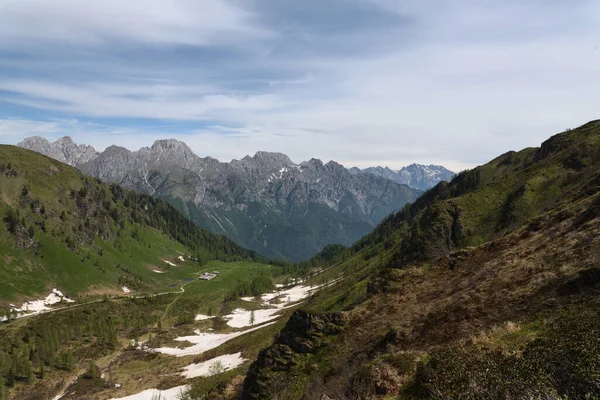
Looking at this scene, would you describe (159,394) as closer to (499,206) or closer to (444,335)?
(444,335)

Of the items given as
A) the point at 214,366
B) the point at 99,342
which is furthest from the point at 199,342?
the point at 214,366

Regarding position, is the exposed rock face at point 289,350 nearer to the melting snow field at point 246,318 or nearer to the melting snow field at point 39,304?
the melting snow field at point 246,318

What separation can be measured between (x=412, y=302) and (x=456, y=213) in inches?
2459

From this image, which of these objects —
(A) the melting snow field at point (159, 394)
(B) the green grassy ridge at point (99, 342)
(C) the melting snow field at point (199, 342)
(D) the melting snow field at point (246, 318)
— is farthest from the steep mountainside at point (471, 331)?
(D) the melting snow field at point (246, 318)

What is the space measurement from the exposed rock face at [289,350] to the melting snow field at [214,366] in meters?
46.6

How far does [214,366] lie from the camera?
94875mm

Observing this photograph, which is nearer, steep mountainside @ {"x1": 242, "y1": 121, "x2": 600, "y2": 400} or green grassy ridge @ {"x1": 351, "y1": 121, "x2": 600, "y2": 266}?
steep mountainside @ {"x1": 242, "y1": 121, "x2": 600, "y2": 400}

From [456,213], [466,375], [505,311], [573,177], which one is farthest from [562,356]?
[573,177]

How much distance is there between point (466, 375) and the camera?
17.9 m

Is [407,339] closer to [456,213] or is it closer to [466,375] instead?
[466,375]

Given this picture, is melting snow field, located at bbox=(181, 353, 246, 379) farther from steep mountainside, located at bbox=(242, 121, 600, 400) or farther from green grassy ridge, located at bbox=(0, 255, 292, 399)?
steep mountainside, located at bbox=(242, 121, 600, 400)

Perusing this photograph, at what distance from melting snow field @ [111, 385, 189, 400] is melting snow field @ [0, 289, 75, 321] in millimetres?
110642

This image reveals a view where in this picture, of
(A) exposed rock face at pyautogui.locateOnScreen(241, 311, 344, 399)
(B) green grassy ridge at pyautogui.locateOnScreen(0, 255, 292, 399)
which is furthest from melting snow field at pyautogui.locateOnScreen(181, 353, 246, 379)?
(A) exposed rock face at pyautogui.locateOnScreen(241, 311, 344, 399)

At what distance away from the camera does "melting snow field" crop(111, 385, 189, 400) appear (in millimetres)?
84562
